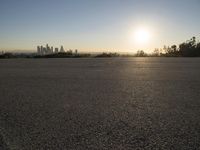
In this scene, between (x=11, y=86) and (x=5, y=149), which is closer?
(x=5, y=149)

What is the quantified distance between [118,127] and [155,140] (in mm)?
545

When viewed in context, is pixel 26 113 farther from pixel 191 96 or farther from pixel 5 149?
pixel 191 96

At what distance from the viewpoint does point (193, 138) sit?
2832 mm

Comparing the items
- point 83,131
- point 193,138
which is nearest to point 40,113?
point 83,131

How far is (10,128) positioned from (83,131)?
81 centimetres

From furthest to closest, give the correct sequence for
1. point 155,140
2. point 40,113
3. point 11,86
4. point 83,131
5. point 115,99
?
point 11,86 < point 115,99 < point 40,113 < point 83,131 < point 155,140

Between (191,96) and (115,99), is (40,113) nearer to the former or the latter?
(115,99)

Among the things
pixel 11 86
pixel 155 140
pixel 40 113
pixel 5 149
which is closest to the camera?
pixel 5 149

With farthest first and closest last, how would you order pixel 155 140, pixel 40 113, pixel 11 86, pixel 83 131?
1. pixel 11 86
2. pixel 40 113
3. pixel 83 131
4. pixel 155 140

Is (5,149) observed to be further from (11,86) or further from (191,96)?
(11,86)

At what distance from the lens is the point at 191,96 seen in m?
4.99

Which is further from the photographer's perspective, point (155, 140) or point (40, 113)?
point (40, 113)

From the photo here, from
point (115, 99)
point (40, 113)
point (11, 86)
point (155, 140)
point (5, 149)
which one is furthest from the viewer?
point (11, 86)

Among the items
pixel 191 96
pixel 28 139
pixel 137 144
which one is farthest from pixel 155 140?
pixel 191 96
